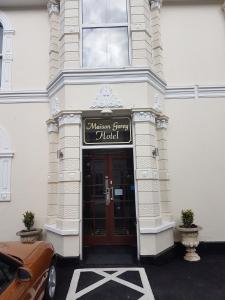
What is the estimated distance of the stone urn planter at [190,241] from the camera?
19.5 feet

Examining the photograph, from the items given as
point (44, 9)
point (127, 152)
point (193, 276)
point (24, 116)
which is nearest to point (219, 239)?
point (193, 276)

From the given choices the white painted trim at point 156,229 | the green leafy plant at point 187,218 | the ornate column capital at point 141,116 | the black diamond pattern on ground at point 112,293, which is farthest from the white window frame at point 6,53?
the green leafy plant at point 187,218

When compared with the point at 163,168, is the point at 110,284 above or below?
below

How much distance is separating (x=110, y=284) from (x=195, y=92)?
5.06 metres

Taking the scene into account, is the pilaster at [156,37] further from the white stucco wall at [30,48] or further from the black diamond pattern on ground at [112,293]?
the black diamond pattern on ground at [112,293]

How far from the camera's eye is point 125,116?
632 centimetres

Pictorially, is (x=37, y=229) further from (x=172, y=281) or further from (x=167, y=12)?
(x=167, y=12)

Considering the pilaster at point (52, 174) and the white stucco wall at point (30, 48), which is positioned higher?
the white stucco wall at point (30, 48)

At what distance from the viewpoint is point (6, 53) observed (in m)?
7.34

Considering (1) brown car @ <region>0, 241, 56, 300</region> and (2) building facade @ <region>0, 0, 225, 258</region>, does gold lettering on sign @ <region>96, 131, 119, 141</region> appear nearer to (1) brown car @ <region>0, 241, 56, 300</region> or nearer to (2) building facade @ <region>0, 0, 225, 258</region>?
(2) building facade @ <region>0, 0, 225, 258</region>

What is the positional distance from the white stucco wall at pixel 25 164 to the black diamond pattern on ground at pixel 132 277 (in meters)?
2.51

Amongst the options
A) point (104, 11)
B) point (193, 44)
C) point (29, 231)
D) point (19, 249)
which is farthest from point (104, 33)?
point (19, 249)

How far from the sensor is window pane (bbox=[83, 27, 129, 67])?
21.3ft

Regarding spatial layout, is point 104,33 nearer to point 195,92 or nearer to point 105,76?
point 105,76
